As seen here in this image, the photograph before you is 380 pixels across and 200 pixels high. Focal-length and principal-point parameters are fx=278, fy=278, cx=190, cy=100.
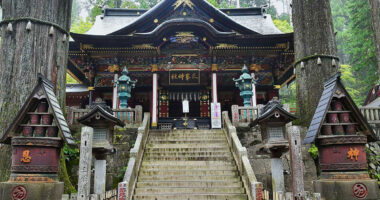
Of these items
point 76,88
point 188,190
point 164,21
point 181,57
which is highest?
point 164,21

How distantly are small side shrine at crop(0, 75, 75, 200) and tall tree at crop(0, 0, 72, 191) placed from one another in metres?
1.68

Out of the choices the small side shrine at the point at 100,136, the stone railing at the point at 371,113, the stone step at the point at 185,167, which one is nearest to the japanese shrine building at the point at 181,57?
the stone step at the point at 185,167

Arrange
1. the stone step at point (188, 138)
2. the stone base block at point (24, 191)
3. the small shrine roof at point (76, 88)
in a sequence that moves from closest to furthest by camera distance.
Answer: the stone base block at point (24, 191) < the stone step at point (188, 138) < the small shrine roof at point (76, 88)

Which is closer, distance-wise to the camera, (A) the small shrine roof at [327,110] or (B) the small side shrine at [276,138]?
(A) the small shrine roof at [327,110]

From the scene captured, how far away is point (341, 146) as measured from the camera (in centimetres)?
441

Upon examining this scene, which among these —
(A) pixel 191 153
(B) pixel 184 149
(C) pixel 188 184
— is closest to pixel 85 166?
(C) pixel 188 184

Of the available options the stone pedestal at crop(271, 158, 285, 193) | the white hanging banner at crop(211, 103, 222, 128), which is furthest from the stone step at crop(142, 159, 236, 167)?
the white hanging banner at crop(211, 103, 222, 128)

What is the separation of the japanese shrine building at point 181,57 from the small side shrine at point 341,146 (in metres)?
9.37

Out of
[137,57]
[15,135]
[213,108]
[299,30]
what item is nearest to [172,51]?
[137,57]

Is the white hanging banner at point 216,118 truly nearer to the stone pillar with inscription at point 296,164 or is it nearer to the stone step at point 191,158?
the stone step at point 191,158

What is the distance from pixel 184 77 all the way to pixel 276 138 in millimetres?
9511

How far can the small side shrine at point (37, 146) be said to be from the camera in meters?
4.15

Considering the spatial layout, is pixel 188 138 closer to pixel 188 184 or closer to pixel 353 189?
pixel 188 184

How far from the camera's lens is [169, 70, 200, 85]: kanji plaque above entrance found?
15.3 meters
